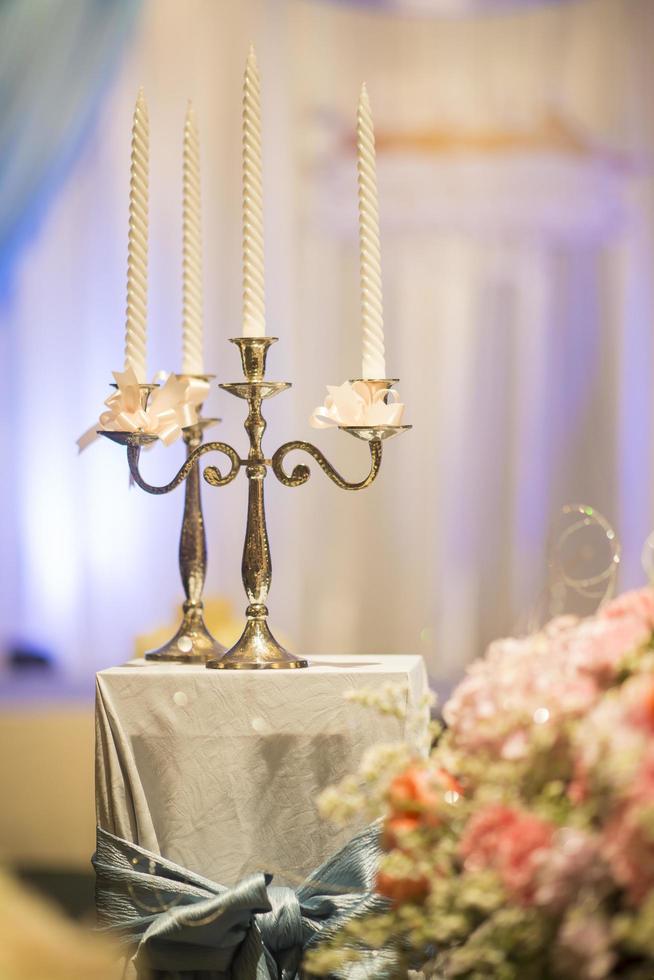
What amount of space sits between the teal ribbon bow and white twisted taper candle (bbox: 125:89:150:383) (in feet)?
1.44

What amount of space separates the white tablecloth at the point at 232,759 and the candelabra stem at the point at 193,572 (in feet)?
0.50

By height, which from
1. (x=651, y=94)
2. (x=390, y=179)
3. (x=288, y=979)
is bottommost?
(x=288, y=979)

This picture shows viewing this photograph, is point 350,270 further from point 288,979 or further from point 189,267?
point 288,979

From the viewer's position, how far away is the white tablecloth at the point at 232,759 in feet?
3.32

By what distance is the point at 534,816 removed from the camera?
0.60m

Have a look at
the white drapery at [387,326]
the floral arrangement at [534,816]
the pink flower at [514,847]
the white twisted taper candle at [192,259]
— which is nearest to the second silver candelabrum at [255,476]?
the white twisted taper candle at [192,259]

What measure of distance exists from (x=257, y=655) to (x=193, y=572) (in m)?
0.19

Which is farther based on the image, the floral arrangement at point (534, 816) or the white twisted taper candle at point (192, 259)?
the white twisted taper candle at point (192, 259)

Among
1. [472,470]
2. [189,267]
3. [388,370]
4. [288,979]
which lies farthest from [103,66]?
[288,979]

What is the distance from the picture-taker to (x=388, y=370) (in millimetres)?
3186

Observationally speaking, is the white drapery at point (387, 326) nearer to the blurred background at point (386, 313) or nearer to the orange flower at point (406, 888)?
the blurred background at point (386, 313)

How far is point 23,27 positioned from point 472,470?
153cm

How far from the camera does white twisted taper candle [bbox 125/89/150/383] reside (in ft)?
3.73

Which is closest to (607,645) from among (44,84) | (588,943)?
(588,943)
